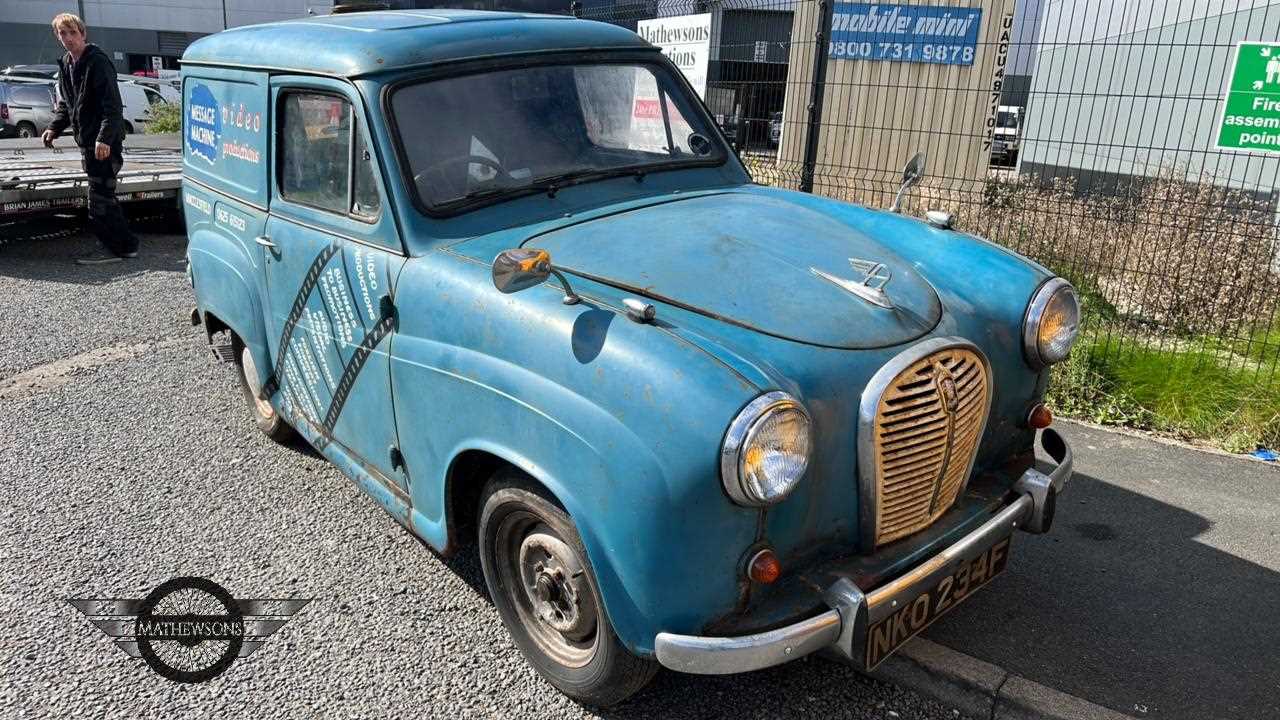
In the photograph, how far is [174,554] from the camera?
11.7ft

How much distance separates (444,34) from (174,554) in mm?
2349

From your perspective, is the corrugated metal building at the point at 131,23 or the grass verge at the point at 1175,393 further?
the corrugated metal building at the point at 131,23

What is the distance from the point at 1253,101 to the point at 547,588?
4.79 m

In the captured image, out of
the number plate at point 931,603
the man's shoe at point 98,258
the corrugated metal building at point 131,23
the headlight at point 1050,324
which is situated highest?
the corrugated metal building at point 131,23

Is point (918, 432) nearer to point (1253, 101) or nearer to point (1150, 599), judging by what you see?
point (1150, 599)

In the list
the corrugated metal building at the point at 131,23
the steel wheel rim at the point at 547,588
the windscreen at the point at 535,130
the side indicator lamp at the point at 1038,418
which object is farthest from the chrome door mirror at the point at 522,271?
the corrugated metal building at the point at 131,23

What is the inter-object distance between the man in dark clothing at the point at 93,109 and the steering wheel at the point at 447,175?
6.24 meters

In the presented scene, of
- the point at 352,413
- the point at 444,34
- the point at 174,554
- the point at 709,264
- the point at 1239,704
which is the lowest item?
the point at 174,554

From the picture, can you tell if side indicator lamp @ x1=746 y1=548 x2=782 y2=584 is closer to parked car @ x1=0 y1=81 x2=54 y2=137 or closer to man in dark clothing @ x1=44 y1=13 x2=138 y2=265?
man in dark clothing @ x1=44 y1=13 x2=138 y2=265

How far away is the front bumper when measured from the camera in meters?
2.12

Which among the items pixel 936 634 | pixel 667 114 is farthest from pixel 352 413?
pixel 936 634

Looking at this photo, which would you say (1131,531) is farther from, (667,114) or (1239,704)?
(667,114)

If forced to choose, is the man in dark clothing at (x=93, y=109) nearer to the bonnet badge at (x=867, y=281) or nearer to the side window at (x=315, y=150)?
the side window at (x=315, y=150)

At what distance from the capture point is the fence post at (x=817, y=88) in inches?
229
